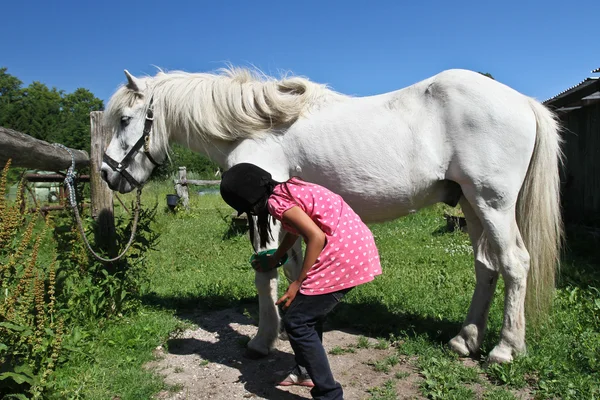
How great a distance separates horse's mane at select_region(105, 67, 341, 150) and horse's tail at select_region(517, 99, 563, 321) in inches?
64.0

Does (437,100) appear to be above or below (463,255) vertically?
above

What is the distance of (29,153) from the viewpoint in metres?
3.50

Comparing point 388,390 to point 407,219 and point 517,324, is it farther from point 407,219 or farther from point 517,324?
point 407,219

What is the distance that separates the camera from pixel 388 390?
2990 mm

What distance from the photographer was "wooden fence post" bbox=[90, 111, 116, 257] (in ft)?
14.2

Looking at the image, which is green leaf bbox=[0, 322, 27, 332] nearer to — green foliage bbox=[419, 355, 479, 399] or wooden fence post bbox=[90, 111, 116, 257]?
wooden fence post bbox=[90, 111, 116, 257]

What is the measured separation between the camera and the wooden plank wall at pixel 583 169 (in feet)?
25.6

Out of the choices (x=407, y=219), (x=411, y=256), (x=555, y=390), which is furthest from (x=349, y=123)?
(x=407, y=219)

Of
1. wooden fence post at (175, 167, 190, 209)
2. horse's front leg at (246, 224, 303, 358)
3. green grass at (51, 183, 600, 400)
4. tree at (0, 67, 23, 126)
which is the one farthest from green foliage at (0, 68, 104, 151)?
horse's front leg at (246, 224, 303, 358)

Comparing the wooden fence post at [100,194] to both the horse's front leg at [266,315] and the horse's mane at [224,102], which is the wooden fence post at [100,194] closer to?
the horse's mane at [224,102]

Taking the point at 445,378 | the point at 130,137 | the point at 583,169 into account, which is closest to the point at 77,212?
the point at 130,137

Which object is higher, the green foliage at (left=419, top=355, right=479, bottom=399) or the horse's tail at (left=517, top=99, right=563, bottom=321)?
the horse's tail at (left=517, top=99, right=563, bottom=321)

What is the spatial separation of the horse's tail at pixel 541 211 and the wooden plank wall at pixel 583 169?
186 inches

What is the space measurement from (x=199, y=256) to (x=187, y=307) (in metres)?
2.88
